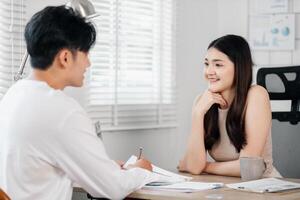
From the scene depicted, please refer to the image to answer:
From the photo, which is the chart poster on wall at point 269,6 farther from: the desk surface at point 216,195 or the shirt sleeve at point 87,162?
the shirt sleeve at point 87,162

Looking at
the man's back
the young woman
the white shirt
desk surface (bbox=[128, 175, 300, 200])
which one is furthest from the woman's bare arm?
the man's back

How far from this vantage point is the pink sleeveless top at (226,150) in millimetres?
2621

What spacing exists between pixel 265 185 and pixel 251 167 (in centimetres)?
19

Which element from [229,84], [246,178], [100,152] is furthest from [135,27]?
[100,152]

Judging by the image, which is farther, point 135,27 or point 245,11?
point 245,11

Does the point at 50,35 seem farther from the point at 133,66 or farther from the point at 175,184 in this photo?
the point at 133,66

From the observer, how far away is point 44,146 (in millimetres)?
1725

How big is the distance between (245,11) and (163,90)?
823 millimetres

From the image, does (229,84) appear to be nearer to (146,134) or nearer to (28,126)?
(146,134)

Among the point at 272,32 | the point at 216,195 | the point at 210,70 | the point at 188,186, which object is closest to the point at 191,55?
the point at 272,32

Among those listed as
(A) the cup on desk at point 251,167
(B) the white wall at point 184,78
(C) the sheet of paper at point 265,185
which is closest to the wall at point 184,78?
(B) the white wall at point 184,78

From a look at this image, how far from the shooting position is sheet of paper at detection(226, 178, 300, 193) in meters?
2.00

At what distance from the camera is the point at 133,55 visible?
3.24 metres

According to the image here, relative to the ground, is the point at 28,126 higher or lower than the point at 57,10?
lower
